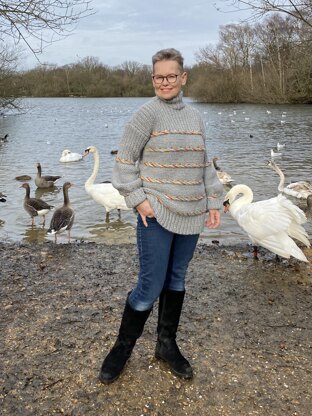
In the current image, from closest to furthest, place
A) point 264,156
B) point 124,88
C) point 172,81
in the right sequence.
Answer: point 172,81 → point 264,156 → point 124,88

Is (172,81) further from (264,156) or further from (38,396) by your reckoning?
(264,156)

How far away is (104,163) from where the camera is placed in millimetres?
17984

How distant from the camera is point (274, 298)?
4.93 metres

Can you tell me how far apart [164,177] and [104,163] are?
50.4ft

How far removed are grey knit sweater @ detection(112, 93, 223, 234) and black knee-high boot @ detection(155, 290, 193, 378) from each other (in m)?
0.60

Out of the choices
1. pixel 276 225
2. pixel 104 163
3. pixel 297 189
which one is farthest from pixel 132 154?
pixel 104 163

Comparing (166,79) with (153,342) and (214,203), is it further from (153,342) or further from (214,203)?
(153,342)

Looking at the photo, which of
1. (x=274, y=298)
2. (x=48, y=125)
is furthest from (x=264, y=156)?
(x=48, y=125)

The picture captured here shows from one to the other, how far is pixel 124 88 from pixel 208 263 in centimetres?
9351

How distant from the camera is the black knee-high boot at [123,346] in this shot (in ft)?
10.3

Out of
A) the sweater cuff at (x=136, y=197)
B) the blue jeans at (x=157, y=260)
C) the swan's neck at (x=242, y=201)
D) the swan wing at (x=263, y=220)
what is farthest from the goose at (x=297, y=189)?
the sweater cuff at (x=136, y=197)

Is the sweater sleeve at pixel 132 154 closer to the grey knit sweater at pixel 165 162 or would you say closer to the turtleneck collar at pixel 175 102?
the grey knit sweater at pixel 165 162

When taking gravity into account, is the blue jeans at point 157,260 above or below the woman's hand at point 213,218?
below

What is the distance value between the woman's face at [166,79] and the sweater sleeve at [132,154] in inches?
6.4
